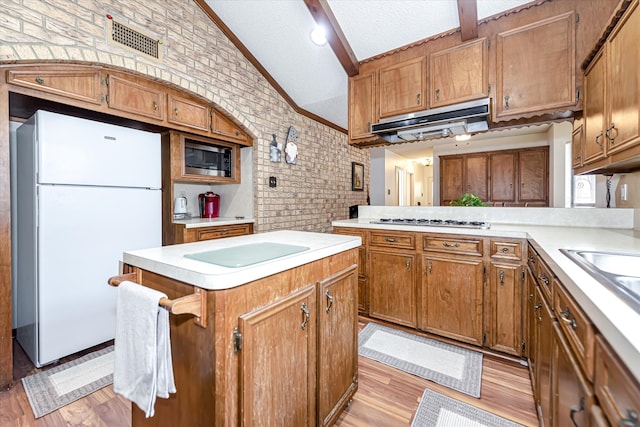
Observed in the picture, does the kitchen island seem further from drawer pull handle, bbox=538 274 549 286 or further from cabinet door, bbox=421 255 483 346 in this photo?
cabinet door, bbox=421 255 483 346

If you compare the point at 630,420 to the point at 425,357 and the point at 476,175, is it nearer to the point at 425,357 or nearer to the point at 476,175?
the point at 425,357

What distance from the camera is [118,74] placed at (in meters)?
2.32

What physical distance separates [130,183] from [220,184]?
55.0 inches

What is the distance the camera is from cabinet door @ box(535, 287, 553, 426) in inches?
45.1

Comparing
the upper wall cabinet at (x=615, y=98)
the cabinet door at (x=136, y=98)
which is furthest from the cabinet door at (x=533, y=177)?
the cabinet door at (x=136, y=98)

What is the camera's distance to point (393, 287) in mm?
2580

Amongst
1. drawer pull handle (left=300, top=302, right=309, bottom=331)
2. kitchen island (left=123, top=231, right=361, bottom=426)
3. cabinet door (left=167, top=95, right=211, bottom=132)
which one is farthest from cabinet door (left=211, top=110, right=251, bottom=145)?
drawer pull handle (left=300, top=302, right=309, bottom=331)

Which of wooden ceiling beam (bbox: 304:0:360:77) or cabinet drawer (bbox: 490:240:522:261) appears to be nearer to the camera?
cabinet drawer (bbox: 490:240:522:261)

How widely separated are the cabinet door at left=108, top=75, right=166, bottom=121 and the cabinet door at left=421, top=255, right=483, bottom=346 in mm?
2758

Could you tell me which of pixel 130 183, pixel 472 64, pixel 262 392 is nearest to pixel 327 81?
pixel 472 64

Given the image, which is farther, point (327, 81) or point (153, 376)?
point (327, 81)

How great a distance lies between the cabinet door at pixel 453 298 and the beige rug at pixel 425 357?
0.13 metres

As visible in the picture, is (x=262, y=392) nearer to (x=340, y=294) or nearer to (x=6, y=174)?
(x=340, y=294)

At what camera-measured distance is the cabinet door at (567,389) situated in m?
0.73
